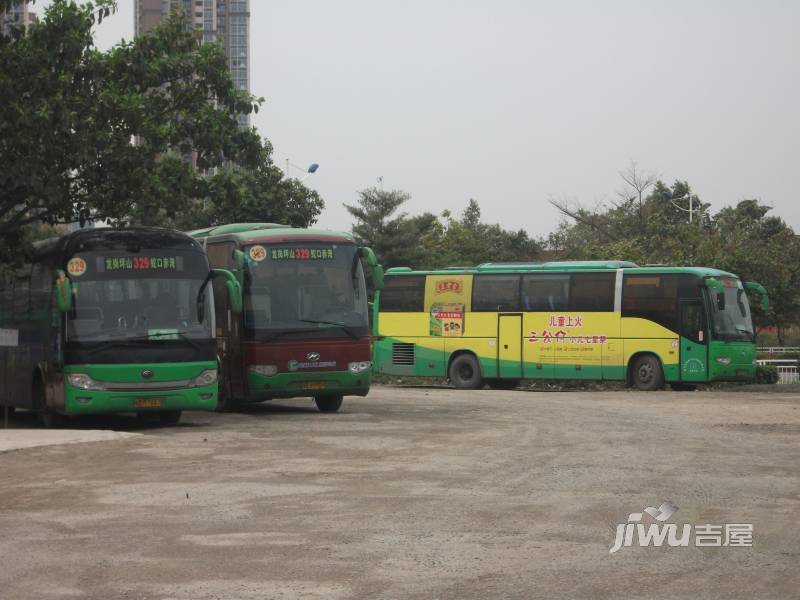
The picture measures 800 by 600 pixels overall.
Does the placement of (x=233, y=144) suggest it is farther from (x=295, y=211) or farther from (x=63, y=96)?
(x=295, y=211)

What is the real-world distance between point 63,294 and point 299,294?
4493 millimetres

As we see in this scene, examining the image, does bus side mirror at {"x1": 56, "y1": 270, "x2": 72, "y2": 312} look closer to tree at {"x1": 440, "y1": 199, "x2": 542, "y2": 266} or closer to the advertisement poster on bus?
the advertisement poster on bus

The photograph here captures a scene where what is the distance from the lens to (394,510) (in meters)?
10.9

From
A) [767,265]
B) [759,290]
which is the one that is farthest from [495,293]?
[767,265]

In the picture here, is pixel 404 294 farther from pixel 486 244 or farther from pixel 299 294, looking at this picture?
pixel 486 244

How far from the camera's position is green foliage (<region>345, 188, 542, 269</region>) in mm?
77562

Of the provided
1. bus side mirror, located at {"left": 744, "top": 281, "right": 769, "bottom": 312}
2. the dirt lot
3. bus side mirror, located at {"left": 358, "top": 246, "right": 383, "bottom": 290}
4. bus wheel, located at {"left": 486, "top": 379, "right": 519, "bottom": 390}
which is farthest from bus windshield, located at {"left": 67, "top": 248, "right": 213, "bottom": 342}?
bus wheel, located at {"left": 486, "top": 379, "right": 519, "bottom": 390}

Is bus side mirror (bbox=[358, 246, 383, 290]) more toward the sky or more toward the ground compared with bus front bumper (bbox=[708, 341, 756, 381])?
more toward the sky

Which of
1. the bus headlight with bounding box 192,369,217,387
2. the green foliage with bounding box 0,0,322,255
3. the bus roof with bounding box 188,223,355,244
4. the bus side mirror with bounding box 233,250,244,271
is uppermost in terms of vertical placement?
the green foliage with bounding box 0,0,322,255

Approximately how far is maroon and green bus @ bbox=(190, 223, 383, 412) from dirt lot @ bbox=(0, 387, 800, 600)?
244 centimetres

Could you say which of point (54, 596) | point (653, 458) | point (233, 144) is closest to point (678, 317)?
point (233, 144)

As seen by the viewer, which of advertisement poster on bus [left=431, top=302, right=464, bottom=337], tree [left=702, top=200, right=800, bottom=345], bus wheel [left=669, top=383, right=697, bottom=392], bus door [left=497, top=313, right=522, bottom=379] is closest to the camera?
bus wheel [left=669, top=383, right=697, bottom=392]

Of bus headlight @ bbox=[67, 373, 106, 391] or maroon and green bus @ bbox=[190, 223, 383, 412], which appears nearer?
bus headlight @ bbox=[67, 373, 106, 391]

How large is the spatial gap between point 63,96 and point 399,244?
185 ft
